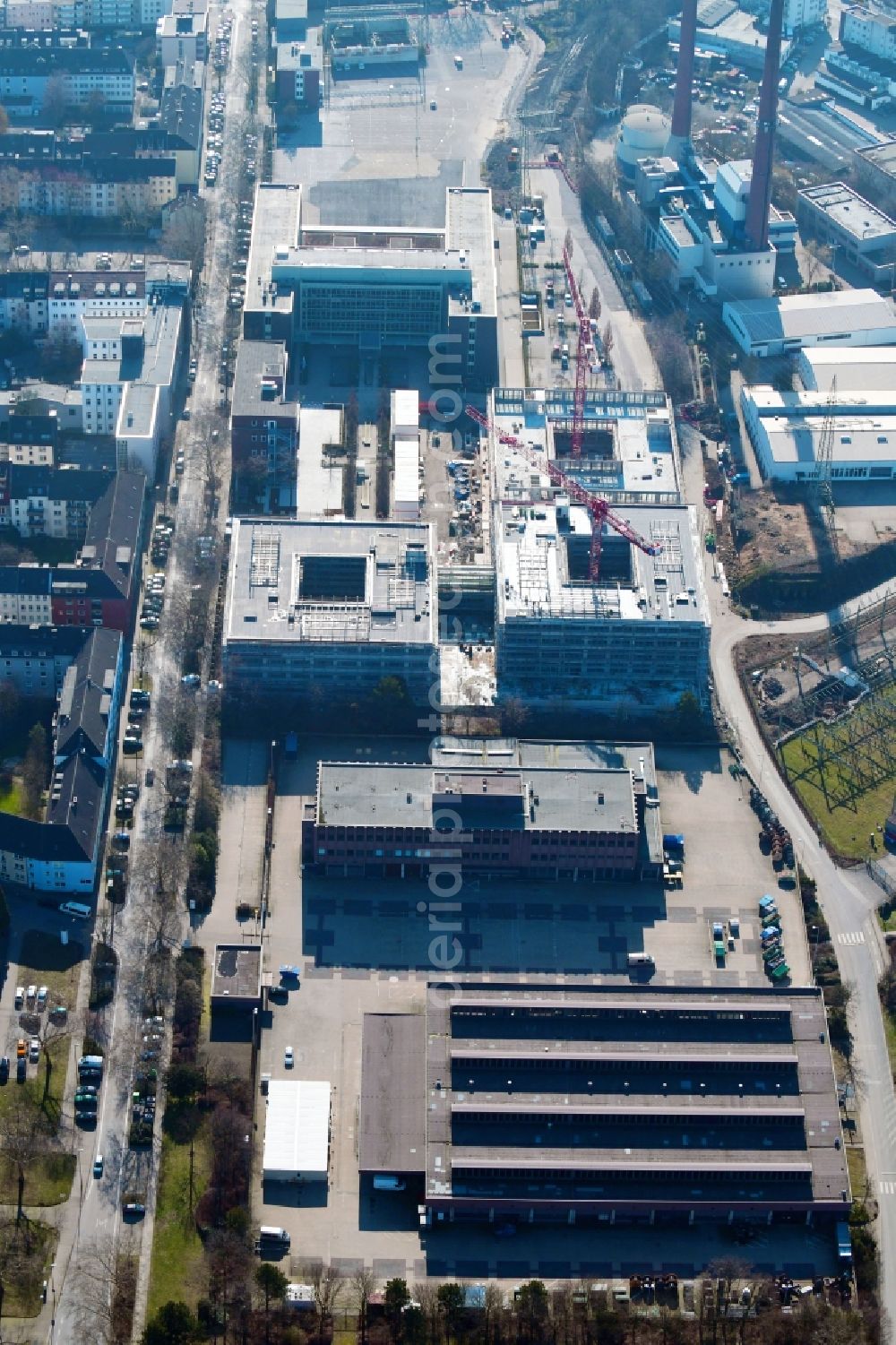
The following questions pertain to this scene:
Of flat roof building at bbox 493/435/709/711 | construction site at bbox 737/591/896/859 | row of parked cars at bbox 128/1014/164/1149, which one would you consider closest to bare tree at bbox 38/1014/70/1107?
row of parked cars at bbox 128/1014/164/1149

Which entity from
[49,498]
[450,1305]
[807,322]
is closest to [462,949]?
[450,1305]

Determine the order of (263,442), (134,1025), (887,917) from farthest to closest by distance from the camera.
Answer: (263,442) → (887,917) → (134,1025)

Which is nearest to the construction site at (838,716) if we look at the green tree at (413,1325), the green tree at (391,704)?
the green tree at (391,704)

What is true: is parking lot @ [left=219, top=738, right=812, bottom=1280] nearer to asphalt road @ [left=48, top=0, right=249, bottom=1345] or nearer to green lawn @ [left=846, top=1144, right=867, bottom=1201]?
green lawn @ [left=846, top=1144, right=867, bottom=1201]

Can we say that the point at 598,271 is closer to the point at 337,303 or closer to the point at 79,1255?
the point at 337,303

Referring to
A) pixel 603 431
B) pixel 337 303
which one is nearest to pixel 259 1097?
pixel 603 431

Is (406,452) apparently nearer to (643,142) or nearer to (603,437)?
(603,437)

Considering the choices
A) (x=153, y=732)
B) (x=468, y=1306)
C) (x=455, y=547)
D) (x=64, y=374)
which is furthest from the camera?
(x=64, y=374)

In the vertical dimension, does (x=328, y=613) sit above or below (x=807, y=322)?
below
